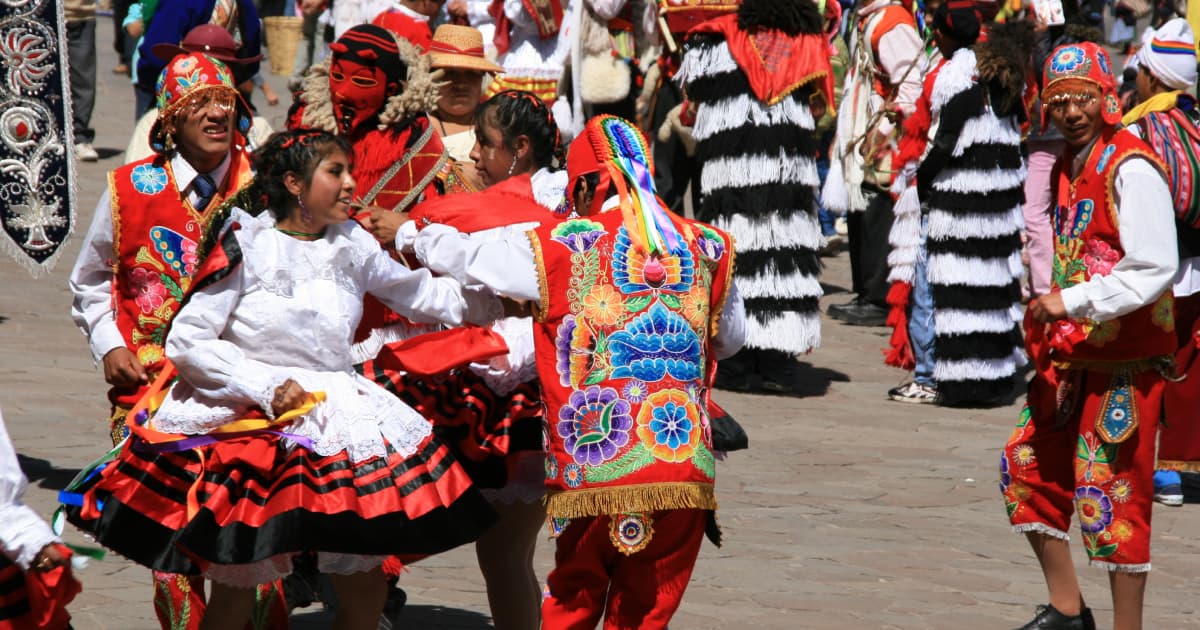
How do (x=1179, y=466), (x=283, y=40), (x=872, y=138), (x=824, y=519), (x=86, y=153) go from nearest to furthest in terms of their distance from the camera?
(x=824, y=519), (x=1179, y=466), (x=872, y=138), (x=86, y=153), (x=283, y=40)

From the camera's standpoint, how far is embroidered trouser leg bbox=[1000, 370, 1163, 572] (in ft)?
19.0

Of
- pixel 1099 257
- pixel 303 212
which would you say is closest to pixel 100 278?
pixel 303 212

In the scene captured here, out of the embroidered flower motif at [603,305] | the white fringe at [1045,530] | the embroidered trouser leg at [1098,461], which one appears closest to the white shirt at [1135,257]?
the embroidered trouser leg at [1098,461]

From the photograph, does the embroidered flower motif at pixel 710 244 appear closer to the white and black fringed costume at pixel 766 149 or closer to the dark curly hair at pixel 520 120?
the dark curly hair at pixel 520 120

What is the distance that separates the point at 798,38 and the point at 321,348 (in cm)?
585

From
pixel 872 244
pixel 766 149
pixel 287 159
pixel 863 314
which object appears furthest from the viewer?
pixel 863 314

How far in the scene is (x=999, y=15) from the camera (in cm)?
1386

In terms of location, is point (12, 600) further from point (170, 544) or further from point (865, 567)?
point (865, 567)

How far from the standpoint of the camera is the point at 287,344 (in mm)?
4754

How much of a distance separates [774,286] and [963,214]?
4.01 feet

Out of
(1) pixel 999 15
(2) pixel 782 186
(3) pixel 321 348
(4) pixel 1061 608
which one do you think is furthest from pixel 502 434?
(1) pixel 999 15

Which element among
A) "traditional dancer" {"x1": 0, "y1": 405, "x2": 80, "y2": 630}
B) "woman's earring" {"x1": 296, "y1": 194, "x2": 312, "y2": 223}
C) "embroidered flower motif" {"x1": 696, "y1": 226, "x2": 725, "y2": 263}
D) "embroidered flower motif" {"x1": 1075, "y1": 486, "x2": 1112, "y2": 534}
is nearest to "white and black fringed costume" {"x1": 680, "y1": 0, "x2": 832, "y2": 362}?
"embroidered flower motif" {"x1": 1075, "y1": 486, "x2": 1112, "y2": 534}

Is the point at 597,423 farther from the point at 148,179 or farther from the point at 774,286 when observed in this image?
the point at 774,286

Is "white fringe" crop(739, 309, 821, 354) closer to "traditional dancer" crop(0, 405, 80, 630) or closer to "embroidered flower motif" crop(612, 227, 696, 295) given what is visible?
"embroidered flower motif" crop(612, 227, 696, 295)
